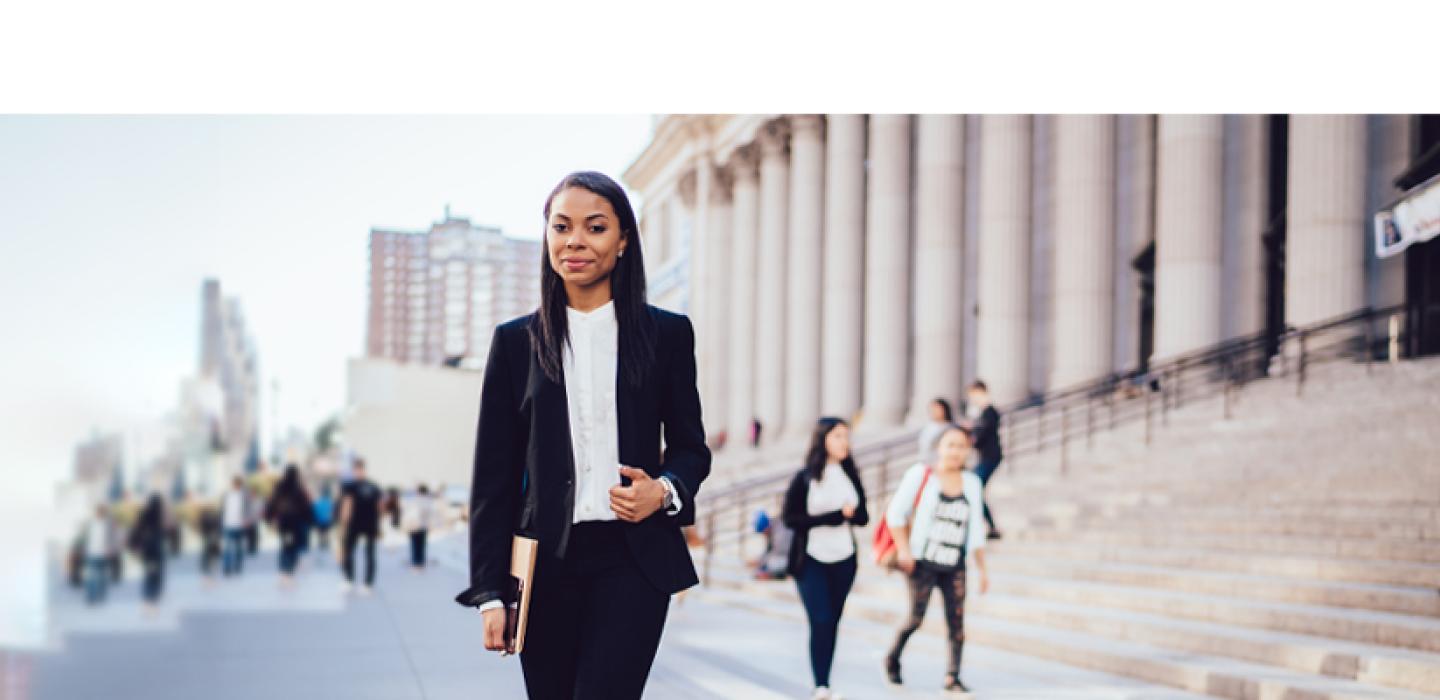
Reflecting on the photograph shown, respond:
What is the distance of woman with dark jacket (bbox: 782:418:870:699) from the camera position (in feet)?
29.8

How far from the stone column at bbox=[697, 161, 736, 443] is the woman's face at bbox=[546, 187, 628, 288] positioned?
42.4 metres

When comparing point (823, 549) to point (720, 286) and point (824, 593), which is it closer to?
point (824, 593)

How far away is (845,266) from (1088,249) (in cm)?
1135

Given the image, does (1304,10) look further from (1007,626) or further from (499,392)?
(499,392)

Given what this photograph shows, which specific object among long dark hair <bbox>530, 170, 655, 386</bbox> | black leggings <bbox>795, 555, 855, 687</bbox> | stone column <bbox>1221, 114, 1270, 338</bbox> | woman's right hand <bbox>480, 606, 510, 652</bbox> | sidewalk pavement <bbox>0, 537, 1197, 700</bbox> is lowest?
sidewalk pavement <bbox>0, 537, 1197, 700</bbox>

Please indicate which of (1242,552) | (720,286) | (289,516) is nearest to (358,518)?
(289,516)

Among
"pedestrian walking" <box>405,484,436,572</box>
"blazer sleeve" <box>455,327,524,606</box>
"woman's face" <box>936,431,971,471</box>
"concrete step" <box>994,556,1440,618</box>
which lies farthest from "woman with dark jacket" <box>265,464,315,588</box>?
"blazer sleeve" <box>455,327,524,606</box>

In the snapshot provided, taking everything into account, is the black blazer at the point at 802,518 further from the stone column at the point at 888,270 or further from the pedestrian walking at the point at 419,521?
the stone column at the point at 888,270

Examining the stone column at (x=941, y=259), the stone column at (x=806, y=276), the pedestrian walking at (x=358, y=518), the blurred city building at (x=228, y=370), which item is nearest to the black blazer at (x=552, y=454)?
the blurred city building at (x=228, y=370)

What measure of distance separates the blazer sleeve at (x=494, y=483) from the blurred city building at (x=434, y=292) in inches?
261

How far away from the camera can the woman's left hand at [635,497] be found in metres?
3.42

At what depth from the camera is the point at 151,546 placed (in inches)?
469

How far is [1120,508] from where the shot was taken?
51.2 ft

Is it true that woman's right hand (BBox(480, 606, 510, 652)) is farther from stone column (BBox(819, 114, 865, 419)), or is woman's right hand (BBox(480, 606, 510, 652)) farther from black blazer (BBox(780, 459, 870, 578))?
stone column (BBox(819, 114, 865, 419))
